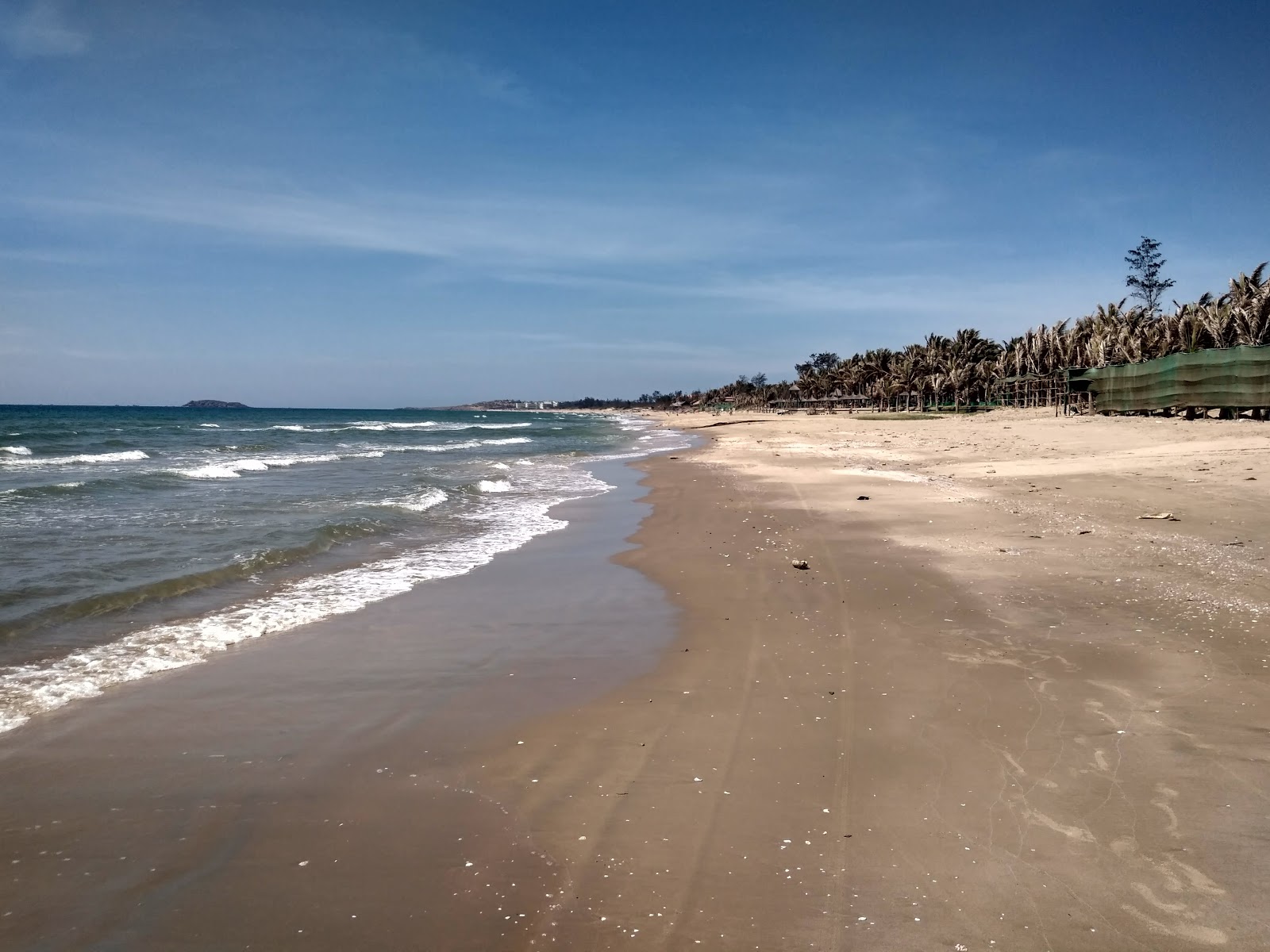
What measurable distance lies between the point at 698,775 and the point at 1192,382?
1415 inches

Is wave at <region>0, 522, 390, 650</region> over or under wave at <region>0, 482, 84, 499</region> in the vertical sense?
under

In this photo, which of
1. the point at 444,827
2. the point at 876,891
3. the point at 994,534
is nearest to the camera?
the point at 876,891

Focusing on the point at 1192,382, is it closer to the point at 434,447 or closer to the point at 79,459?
the point at 434,447

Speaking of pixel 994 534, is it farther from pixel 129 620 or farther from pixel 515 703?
pixel 129 620

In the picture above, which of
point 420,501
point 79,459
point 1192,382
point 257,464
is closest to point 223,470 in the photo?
point 257,464

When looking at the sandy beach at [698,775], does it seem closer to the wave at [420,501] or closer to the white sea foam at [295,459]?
the wave at [420,501]

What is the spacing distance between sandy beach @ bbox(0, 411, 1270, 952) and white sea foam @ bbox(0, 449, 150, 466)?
30.7 meters

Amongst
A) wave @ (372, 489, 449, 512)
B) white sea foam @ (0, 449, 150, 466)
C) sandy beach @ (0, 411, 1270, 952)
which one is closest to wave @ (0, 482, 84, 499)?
wave @ (372, 489, 449, 512)

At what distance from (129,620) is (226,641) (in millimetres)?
1521

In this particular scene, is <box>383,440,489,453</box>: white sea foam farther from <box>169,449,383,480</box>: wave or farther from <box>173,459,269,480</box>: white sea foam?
<box>173,459,269,480</box>: white sea foam

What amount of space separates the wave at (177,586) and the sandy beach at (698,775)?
201cm

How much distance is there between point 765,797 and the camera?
13.1ft

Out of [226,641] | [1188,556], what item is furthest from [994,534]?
[226,641]

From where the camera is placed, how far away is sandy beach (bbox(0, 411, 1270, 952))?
10.2ft
